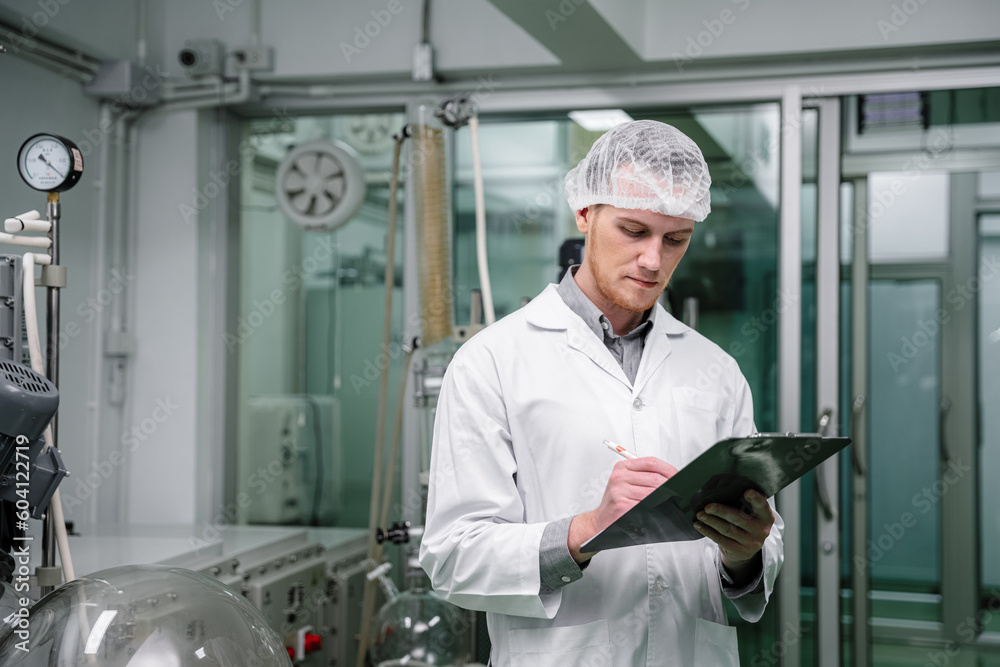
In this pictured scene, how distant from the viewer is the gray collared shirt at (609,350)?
1.24 meters

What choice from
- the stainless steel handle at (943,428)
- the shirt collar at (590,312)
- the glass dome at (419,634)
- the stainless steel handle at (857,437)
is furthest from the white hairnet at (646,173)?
the stainless steel handle at (943,428)

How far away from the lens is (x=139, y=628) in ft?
4.24

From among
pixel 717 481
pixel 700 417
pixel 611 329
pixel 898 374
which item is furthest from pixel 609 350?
pixel 898 374

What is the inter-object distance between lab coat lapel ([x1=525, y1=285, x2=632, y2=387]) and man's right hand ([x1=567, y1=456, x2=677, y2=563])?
0.25 meters

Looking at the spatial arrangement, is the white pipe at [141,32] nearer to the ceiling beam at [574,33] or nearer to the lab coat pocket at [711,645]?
the ceiling beam at [574,33]

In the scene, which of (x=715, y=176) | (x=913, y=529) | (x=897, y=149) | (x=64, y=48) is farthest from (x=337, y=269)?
(x=913, y=529)

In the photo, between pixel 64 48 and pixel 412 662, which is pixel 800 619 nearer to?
pixel 412 662

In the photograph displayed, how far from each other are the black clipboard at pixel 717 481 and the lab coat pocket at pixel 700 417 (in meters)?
0.20

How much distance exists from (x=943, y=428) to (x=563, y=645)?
7.15 ft

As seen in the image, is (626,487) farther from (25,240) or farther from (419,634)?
(419,634)

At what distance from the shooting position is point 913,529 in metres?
3.06

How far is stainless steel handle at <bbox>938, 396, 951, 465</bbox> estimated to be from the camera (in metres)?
3.00

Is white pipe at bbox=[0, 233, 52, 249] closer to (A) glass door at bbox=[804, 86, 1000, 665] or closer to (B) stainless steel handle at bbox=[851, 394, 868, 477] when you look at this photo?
(A) glass door at bbox=[804, 86, 1000, 665]

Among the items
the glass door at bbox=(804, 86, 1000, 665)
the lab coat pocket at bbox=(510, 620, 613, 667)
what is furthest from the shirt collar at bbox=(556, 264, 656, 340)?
the glass door at bbox=(804, 86, 1000, 665)
